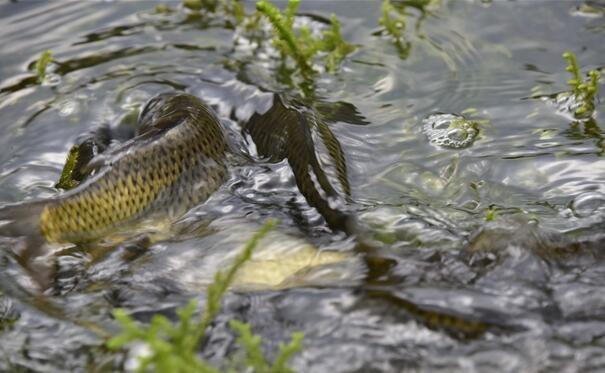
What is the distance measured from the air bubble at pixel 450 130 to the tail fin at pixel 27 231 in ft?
7.30

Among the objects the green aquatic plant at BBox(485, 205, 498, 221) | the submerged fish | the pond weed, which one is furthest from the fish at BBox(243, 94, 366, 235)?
the pond weed

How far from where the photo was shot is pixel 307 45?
17.0 feet

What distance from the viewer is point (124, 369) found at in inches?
108

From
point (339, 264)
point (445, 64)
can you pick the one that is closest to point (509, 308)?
point (339, 264)

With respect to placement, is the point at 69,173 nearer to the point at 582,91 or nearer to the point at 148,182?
the point at 148,182

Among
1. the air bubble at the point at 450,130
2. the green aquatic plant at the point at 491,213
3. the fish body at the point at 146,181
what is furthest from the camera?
the air bubble at the point at 450,130

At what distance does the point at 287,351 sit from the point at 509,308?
932 mm

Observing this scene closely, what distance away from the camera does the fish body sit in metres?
3.67

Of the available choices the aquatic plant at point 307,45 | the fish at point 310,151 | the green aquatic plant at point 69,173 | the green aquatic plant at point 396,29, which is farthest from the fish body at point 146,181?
the green aquatic plant at point 396,29

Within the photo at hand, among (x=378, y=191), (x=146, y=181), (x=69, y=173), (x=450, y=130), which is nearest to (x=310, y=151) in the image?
(x=378, y=191)

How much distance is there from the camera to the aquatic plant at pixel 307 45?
491 cm

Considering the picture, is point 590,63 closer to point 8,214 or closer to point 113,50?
point 113,50

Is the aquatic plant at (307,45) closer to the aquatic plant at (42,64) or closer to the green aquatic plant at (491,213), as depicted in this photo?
the aquatic plant at (42,64)

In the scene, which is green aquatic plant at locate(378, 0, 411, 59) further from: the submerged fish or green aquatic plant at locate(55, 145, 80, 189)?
green aquatic plant at locate(55, 145, 80, 189)
